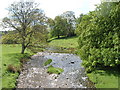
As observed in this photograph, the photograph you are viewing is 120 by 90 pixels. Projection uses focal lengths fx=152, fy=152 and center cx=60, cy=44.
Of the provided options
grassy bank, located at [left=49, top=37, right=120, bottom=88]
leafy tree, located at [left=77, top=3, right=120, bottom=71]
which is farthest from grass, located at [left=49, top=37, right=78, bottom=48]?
grassy bank, located at [left=49, top=37, right=120, bottom=88]

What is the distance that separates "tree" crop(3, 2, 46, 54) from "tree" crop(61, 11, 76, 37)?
6330 centimetres

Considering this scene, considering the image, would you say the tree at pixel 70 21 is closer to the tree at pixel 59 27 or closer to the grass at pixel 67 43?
the tree at pixel 59 27

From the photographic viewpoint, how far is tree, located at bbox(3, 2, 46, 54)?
4009 cm

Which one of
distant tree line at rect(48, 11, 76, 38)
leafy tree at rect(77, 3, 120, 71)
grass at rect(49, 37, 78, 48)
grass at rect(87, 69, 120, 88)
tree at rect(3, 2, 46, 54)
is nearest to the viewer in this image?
grass at rect(87, 69, 120, 88)

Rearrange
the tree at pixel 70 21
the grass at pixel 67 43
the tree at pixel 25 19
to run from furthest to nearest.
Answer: the tree at pixel 70 21, the grass at pixel 67 43, the tree at pixel 25 19

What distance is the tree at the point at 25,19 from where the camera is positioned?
4009cm

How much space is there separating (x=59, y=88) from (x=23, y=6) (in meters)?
28.3

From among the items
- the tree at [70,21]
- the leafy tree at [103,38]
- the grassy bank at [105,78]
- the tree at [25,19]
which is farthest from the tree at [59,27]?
the grassy bank at [105,78]

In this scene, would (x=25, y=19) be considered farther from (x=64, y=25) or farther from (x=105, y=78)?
(x=64, y=25)

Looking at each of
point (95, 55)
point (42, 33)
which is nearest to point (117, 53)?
point (95, 55)

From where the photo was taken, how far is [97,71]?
2284cm

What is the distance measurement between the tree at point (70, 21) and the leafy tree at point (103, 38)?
260 feet

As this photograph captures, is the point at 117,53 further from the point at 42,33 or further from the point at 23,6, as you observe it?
the point at 23,6

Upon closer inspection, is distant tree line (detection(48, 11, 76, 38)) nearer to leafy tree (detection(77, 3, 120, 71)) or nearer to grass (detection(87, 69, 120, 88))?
leafy tree (detection(77, 3, 120, 71))
